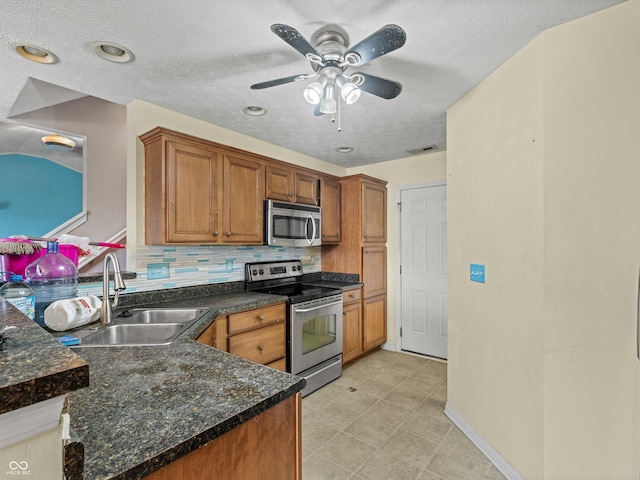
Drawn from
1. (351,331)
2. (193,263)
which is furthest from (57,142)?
(351,331)

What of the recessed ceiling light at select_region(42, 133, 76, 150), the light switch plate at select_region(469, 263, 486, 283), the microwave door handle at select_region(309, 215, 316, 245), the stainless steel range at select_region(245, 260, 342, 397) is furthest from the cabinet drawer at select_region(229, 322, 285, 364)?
the recessed ceiling light at select_region(42, 133, 76, 150)

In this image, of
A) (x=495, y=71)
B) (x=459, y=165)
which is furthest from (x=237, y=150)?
(x=495, y=71)

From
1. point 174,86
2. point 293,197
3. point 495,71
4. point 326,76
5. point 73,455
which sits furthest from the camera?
point 293,197

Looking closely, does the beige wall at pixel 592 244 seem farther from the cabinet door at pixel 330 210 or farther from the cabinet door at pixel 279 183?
the cabinet door at pixel 330 210

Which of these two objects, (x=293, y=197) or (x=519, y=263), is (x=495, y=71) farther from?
(x=293, y=197)

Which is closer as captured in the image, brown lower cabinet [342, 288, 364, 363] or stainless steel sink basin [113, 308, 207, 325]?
stainless steel sink basin [113, 308, 207, 325]

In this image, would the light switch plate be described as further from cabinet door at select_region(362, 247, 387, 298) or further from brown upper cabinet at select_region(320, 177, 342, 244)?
brown upper cabinet at select_region(320, 177, 342, 244)

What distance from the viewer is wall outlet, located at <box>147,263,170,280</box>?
245cm

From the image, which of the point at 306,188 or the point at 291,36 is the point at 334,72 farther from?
the point at 306,188

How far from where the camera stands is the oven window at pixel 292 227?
296 centimetres

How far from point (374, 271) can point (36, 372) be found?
350 centimetres

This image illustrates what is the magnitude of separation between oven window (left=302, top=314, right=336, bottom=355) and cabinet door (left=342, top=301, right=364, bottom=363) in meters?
0.23

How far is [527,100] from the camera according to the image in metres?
1.69

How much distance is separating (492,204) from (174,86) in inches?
84.6
